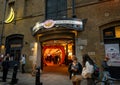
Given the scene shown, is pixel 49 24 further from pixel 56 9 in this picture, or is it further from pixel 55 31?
pixel 56 9

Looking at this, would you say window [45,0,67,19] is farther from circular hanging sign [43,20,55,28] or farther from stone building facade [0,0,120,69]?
circular hanging sign [43,20,55,28]

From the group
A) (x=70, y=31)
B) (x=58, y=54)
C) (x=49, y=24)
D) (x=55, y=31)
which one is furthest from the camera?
(x=58, y=54)

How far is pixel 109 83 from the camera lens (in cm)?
692

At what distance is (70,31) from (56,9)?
2724 millimetres

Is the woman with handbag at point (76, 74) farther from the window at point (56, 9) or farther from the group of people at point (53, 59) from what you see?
the group of people at point (53, 59)

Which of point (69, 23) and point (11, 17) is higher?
point (11, 17)

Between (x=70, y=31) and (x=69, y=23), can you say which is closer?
(x=69, y=23)

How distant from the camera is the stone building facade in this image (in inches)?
414

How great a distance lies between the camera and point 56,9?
12977mm

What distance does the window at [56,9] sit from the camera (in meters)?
12.6

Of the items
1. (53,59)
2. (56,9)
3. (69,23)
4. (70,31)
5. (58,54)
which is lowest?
(53,59)

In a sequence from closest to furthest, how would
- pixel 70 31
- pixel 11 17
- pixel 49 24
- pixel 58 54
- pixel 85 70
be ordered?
1. pixel 85 70
2. pixel 49 24
3. pixel 70 31
4. pixel 11 17
5. pixel 58 54

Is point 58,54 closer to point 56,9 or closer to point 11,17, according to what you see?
point 11,17

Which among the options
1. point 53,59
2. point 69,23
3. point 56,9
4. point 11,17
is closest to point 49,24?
point 69,23
